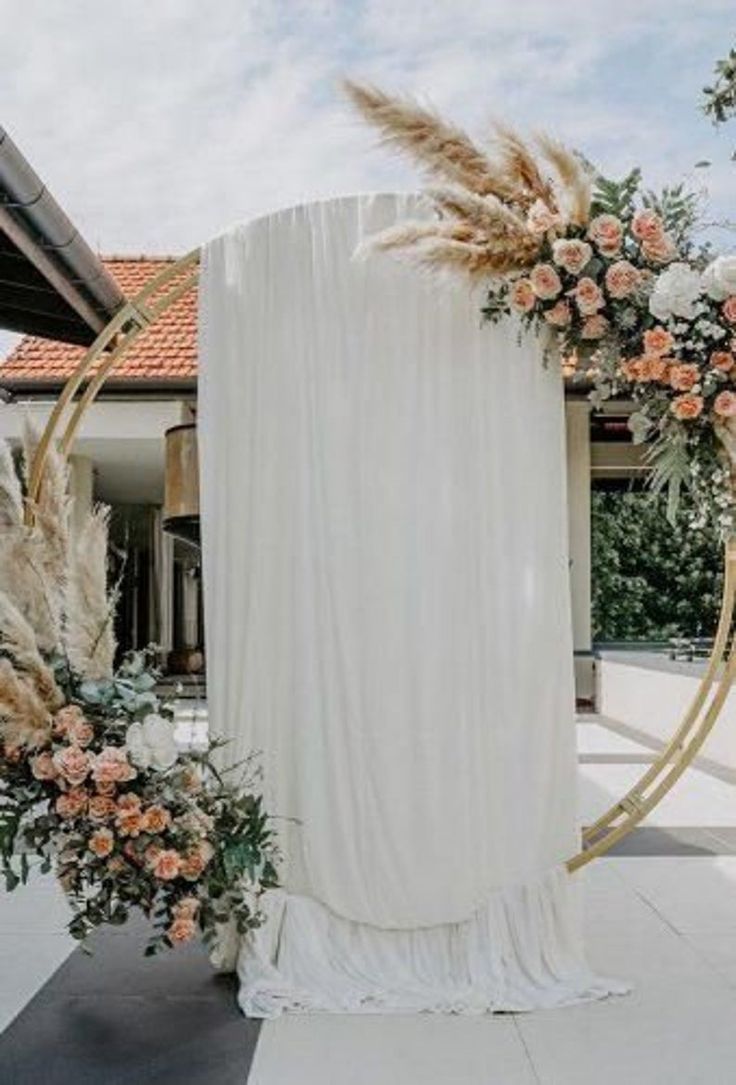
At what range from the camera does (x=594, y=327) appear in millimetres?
3240

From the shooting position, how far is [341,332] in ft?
11.0

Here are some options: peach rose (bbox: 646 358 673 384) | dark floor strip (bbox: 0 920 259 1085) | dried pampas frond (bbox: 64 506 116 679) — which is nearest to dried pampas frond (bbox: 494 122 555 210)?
peach rose (bbox: 646 358 673 384)

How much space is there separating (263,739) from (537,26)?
361 centimetres

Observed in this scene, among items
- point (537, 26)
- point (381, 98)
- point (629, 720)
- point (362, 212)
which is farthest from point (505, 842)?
point (629, 720)

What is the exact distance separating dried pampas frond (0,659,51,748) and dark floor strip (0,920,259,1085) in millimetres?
700

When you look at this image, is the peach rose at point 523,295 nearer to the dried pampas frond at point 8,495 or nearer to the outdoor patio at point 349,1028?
the dried pampas frond at point 8,495

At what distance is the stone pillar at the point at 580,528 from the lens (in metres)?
11.8

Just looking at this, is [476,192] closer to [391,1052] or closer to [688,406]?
[688,406]

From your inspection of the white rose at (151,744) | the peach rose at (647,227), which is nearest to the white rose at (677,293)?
the peach rose at (647,227)

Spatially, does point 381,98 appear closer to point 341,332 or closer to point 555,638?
point 341,332

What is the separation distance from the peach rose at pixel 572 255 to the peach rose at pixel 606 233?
61 millimetres

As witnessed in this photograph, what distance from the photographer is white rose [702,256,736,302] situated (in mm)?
3121

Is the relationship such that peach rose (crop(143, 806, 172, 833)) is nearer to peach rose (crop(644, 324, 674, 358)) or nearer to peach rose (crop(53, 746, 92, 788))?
peach rose (crop(53, 746, 92, 788))

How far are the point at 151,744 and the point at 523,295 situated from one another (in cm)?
150
